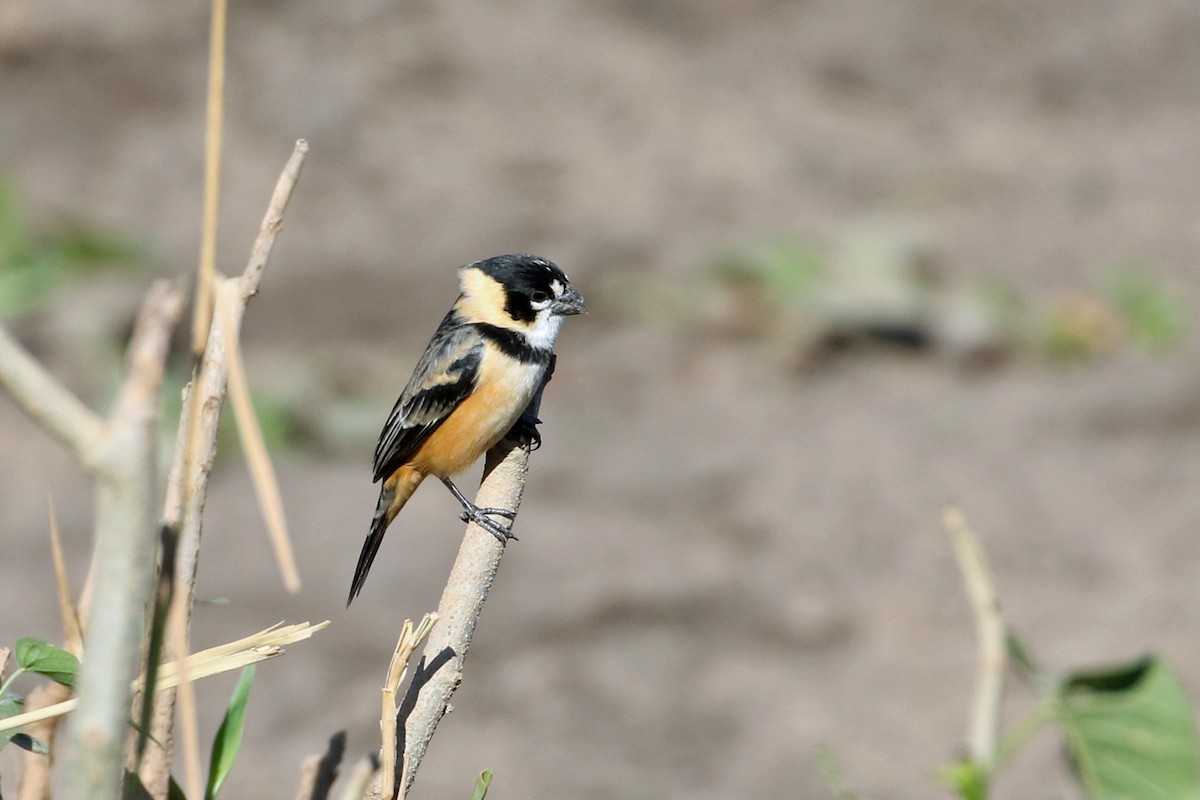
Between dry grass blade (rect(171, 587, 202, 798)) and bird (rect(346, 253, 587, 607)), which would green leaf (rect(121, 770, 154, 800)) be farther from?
bird (rect(346, 253, 587, 607))

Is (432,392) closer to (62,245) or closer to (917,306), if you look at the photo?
(917,306)

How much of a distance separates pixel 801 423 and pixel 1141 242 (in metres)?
3.60

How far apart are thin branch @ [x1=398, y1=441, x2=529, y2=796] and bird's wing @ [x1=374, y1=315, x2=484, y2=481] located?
233 centimetres

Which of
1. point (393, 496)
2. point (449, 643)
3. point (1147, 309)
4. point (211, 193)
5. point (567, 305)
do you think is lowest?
point (449, 643)

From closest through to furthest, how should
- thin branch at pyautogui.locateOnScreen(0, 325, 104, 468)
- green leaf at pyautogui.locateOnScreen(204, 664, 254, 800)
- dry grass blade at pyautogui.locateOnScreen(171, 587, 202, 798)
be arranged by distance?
thin branch at pyautogui.locateOnScreen(0, 325, 104, 468) → dry grass blade at pyautogui.locateOnScreen(171, 587, 202, 798) → green leaf at pyautogui.locateOnScreen(204, 664, 254, 800)

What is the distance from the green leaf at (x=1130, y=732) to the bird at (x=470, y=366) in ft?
8.15

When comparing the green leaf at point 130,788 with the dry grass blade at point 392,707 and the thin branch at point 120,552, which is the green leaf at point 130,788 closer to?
the dry grass blade at point 392,707

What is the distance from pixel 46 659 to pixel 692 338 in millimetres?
8396

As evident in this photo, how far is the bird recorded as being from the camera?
446cm

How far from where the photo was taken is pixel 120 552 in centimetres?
115

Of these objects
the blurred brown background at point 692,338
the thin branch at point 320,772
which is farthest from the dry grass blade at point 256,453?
the blurred brown background at point 692,338

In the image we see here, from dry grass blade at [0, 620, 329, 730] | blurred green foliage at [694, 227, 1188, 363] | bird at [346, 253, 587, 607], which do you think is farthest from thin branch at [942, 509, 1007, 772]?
blurred green foliage at [694, 227, 1188, 363]

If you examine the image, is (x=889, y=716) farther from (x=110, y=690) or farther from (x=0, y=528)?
(x=110, y=690)

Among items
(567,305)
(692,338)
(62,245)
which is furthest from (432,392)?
(62,245)
